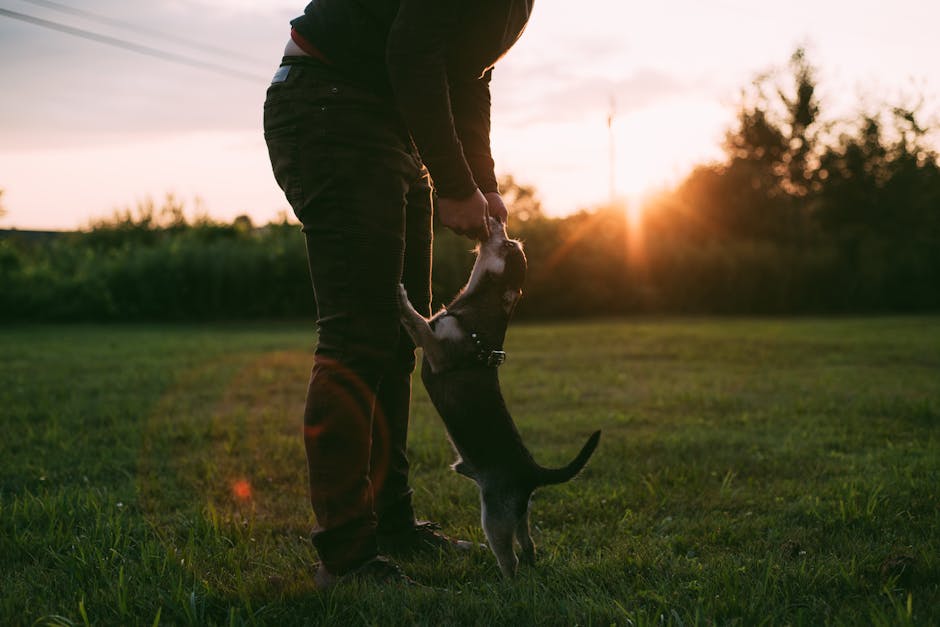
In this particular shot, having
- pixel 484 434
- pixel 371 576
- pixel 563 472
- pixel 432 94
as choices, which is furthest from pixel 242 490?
pixel 432 94

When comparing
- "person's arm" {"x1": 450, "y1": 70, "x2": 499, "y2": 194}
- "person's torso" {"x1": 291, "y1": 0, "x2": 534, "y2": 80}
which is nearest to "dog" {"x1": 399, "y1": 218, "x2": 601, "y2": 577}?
"person's arm" {"x1": 450, "y1": 70, "x2": 499, "y2": 194}

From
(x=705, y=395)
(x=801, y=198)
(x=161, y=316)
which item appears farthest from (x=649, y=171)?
(x=705, y=395)

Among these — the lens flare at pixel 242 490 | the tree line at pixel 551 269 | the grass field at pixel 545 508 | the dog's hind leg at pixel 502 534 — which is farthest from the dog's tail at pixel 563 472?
the tree line at pixel 551 269

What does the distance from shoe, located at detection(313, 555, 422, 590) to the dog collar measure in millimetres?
723

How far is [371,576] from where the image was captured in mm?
2412

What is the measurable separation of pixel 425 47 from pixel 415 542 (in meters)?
1.73

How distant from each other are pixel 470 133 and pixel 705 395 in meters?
4.65

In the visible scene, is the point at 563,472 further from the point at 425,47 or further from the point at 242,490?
the point at 242,490

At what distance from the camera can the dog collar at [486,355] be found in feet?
8.67

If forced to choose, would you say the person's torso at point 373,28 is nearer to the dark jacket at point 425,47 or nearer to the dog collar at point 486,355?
the dark jacket at point 425,47

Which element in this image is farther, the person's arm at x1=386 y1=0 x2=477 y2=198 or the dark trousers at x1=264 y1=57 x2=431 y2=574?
the dark trousers at x1=264 y1=57 x2=431 y2=574

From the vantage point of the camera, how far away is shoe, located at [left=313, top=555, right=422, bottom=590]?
7.84 feet

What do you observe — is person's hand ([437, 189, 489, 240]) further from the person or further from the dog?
the dog

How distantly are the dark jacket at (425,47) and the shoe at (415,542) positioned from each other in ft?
4.22
